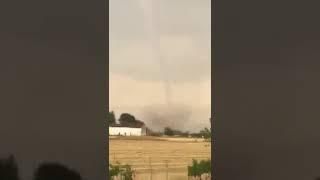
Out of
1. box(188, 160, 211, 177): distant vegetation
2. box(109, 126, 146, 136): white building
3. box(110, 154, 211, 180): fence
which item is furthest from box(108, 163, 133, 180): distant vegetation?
box(188, 160, 211, 177): distant vegetation

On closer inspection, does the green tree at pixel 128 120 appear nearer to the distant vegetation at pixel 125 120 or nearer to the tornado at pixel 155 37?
the distant vegetation at pixel 125 120

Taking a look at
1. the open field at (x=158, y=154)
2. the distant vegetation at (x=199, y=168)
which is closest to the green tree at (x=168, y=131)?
the open field at (x=158, y=154)

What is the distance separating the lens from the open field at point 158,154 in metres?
1.88

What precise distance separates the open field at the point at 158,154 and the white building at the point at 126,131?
0.02m

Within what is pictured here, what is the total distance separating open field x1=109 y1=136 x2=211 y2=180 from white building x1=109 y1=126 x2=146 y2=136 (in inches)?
0.6

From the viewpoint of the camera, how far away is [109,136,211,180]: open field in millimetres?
1881

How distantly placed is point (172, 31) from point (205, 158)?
498mm

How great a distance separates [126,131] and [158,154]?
5.9 inches
